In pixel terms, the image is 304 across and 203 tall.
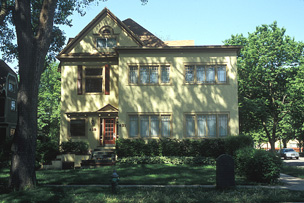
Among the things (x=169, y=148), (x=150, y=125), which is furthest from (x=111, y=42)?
(x=169, y=148)

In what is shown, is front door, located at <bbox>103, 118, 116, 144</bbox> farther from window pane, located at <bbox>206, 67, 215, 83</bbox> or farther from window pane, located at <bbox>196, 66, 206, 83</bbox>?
window pane, located at <bbox>206, 67, 215, 83</bbox>

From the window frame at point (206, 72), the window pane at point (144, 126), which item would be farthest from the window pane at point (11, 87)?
the window frame at point (206, 72)

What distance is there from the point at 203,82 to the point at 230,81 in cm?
191

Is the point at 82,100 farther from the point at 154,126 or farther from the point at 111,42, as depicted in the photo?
the point at 154,126

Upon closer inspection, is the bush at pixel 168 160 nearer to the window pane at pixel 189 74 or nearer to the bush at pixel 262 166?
the bush at pixel 262 166

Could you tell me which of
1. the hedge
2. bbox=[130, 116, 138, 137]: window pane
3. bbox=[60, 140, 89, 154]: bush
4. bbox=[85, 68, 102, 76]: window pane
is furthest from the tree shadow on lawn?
bbox=[85, 68, 102, 76]: window pane

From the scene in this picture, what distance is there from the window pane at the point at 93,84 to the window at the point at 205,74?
6.66m

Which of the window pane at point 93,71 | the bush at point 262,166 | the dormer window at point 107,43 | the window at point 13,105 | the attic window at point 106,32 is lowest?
the bush at point 262,166

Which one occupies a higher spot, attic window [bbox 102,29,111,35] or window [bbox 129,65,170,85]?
attic window [bbox 102,29,111,35]

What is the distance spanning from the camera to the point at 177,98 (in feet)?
67.7

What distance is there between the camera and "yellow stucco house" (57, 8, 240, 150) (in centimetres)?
2048

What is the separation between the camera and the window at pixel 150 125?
2042cm

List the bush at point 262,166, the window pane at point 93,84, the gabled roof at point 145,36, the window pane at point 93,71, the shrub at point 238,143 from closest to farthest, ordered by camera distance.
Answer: the bush at point 262,166 → the shrub at point 238,143 → the window pane at point 93,84 → the window pane at point 93,71 → the gabled roof at point 145,36

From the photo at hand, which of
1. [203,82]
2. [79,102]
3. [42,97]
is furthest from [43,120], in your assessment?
[203,82]
